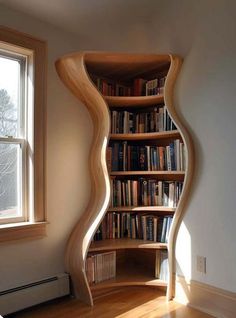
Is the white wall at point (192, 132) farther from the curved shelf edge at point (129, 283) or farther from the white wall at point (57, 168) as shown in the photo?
the curved shelf edge at point (129, 283)

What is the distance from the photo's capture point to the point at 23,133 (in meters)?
2.40

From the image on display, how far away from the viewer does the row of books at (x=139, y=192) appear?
2.62 m

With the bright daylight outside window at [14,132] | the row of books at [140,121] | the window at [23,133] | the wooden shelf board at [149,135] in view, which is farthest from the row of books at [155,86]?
the bright daylight outside window at [14,132]

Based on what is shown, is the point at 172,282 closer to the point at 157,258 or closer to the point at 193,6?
the point at 157,258

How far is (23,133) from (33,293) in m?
1.26

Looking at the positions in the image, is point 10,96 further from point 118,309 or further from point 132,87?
point 118,309

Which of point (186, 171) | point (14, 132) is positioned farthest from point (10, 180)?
point (186, 171)

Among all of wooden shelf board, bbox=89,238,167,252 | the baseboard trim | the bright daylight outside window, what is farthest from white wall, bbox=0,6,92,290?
the baseboard trim

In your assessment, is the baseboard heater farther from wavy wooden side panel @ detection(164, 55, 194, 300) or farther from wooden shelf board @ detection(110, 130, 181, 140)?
wooden shelf board @ detection(110, 130, 181, 140)

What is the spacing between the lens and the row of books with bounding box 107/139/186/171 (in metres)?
2.48

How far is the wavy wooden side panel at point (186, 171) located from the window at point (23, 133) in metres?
1.04

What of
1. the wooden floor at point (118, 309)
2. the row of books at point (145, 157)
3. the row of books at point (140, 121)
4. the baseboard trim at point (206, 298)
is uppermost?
the row of books at point (140, 121)

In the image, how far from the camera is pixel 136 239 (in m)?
2.69

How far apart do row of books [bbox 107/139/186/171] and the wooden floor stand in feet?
3.58
